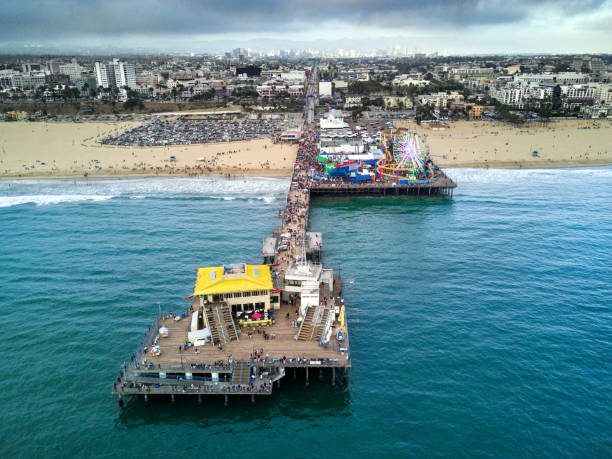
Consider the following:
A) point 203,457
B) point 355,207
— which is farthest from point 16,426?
point 355,207

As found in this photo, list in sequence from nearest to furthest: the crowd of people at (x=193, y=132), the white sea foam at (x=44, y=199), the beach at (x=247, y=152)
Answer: the white sea foam at (x=44, y=199)
the beach at (x=247, y=152)
the crowd of people at (x=193, y=132)

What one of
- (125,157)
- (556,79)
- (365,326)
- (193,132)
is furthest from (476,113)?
(365,326)

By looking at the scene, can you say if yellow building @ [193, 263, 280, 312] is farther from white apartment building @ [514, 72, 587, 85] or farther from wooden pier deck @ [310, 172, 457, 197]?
white apartment building @ [514, 72, 587, 85]

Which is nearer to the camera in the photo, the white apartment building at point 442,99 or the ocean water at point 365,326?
the ocean water at point 365,326

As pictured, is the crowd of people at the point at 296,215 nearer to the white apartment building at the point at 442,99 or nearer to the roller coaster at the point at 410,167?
the roller coaster at the point at 410,167

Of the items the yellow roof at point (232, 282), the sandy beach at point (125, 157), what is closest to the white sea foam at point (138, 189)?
the sandy beach at point (125, 157)

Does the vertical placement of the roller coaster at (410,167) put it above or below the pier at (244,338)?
above
